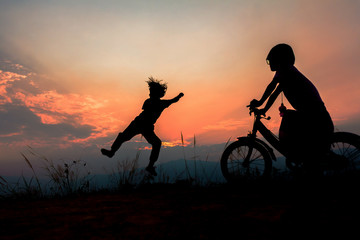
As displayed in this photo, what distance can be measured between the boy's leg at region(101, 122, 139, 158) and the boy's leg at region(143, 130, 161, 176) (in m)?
0.27

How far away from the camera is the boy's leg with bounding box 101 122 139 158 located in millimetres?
5418

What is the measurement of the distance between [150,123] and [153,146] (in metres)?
0.53

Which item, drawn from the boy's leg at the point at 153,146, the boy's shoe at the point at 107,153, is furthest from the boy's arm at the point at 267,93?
the boy's shoe at the point at 107,153

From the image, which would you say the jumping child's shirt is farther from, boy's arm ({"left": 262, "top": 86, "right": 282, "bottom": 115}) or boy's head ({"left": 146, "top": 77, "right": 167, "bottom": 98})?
boy's arm ({"left": 262, "top": 86, "right": 282, "bottom": 115})

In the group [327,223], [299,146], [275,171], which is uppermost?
[299,146]

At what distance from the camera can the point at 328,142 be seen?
12.0 feet

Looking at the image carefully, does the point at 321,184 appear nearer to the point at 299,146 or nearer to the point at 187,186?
the point at 299,146

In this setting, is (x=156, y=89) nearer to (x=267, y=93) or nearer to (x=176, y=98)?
(x=176, y=98)

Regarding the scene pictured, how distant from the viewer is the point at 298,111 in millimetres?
3725

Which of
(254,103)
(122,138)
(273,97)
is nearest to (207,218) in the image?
(273,97)

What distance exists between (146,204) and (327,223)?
1.98 metres

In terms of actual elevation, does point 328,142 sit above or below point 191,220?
above

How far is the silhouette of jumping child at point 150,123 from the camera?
5332mm

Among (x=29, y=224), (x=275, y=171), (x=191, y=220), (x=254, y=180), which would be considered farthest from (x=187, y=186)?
(x=29, y=224)
